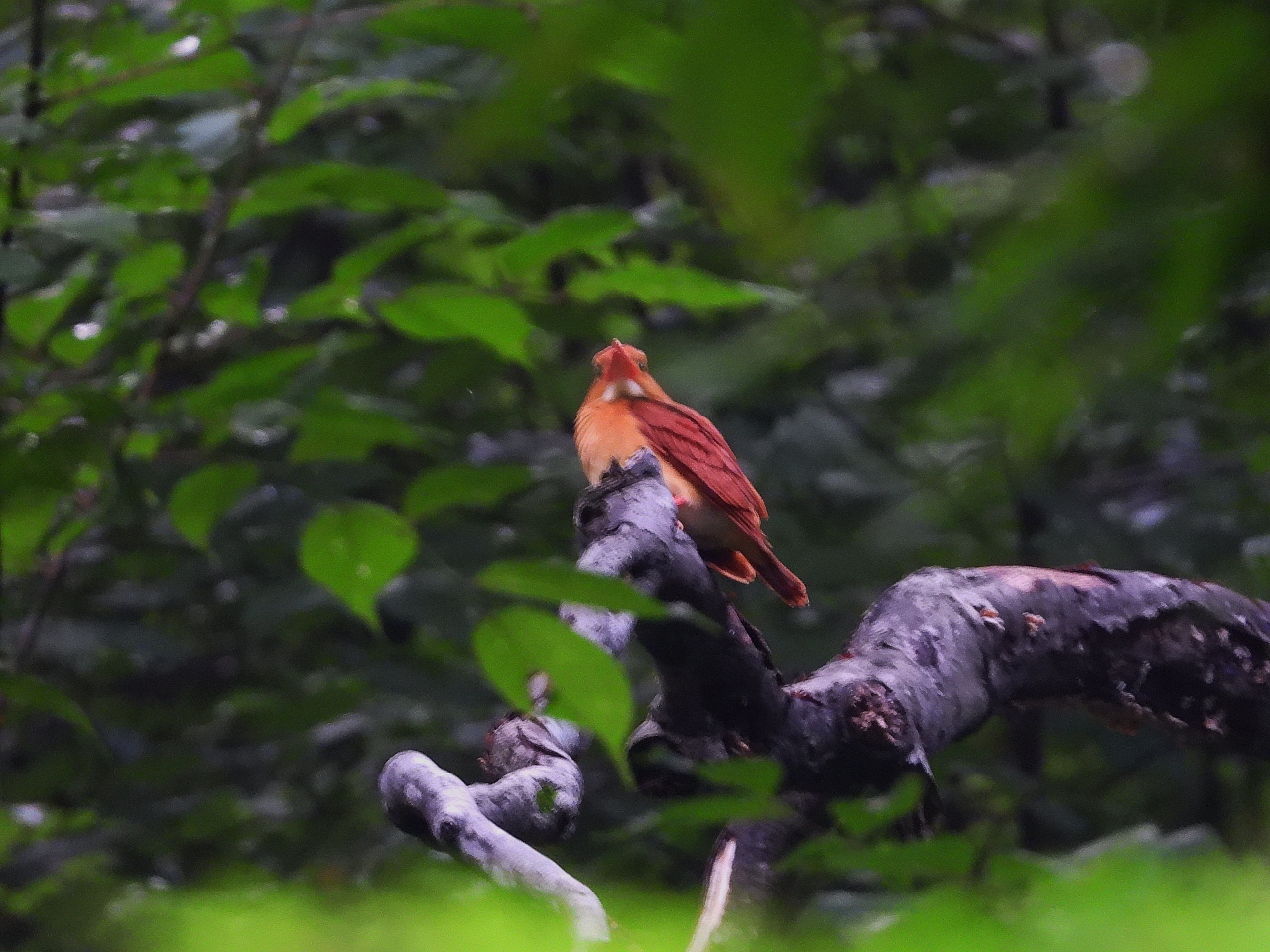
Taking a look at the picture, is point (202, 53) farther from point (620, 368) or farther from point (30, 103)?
point (620, 368)

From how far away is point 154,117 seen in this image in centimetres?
311

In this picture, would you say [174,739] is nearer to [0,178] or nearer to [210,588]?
[210,588]

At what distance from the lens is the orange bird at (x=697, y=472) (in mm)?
2314

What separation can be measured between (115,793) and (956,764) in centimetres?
246

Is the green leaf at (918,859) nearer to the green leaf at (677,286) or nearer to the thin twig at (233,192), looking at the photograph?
the green leaf at (677,286)

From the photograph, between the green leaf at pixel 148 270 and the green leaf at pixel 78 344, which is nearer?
the green leaf at pixel 148 270

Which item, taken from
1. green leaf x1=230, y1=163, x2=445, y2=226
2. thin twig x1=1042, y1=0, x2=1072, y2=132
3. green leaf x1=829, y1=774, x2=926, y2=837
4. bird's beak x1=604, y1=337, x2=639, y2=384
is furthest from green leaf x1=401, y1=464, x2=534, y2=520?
thin twig x1=1042, y1=0, x2=1072, y2=132

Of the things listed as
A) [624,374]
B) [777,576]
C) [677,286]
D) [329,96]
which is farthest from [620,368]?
[329,96]

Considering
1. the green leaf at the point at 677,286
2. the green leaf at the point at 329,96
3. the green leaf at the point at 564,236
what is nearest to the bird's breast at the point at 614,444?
the green leaf at the point at 677,286

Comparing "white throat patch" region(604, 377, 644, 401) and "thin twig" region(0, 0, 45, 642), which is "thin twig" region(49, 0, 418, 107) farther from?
"white throat patch" region(604, 377, 644, 401)

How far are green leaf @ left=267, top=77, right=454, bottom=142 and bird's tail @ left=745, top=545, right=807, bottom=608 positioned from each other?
100 cm

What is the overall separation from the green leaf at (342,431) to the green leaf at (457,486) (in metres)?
0.29

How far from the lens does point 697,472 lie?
7.77 ft

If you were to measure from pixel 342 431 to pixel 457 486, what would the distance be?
38 centimetres
